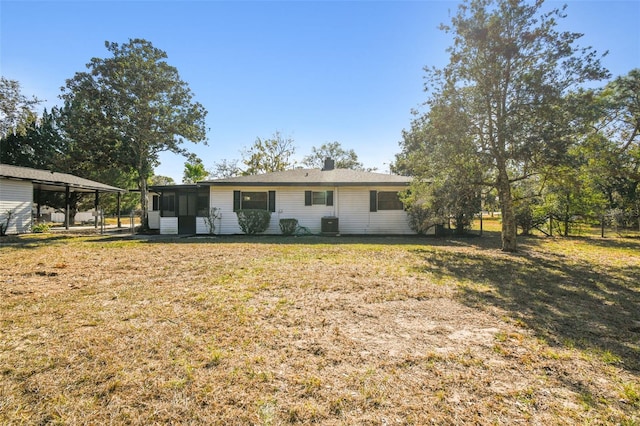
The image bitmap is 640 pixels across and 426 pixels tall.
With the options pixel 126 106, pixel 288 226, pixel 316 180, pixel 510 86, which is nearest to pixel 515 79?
pixel 510 86

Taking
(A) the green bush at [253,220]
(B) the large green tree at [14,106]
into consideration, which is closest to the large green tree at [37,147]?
(B) the large green tree at [14,106]

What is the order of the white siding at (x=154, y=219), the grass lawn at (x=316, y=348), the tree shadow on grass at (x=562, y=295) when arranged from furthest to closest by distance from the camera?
the white siding at (x=154, y=219) < the tree shadow on grass at (x=562, y=295) < the grass lawn at (x=316, y=348)

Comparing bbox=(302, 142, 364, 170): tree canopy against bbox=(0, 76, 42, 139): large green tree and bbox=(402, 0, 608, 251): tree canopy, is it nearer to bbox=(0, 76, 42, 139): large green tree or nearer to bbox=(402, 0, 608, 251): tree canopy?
bbox=(0, 76, 42, 139): large green tree

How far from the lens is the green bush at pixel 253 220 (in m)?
13.9

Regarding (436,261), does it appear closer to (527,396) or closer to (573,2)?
(527,396)

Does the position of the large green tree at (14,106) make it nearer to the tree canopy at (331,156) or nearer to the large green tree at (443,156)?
the large green tree at (443,156)

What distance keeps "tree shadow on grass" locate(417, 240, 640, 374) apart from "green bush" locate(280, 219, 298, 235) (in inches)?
284

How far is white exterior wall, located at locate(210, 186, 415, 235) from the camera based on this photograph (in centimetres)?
1438

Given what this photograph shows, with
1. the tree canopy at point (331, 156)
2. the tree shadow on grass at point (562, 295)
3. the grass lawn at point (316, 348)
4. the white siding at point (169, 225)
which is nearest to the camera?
the grass lawn at point (316, 348)

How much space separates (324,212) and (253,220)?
3565 millimetres

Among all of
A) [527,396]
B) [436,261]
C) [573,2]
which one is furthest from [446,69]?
[527,396]

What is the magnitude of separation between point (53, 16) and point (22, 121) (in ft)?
30.0

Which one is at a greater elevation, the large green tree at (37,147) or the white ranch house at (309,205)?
the large green tree at (37,147)

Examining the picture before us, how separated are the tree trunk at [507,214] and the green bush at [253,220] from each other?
982 cm
